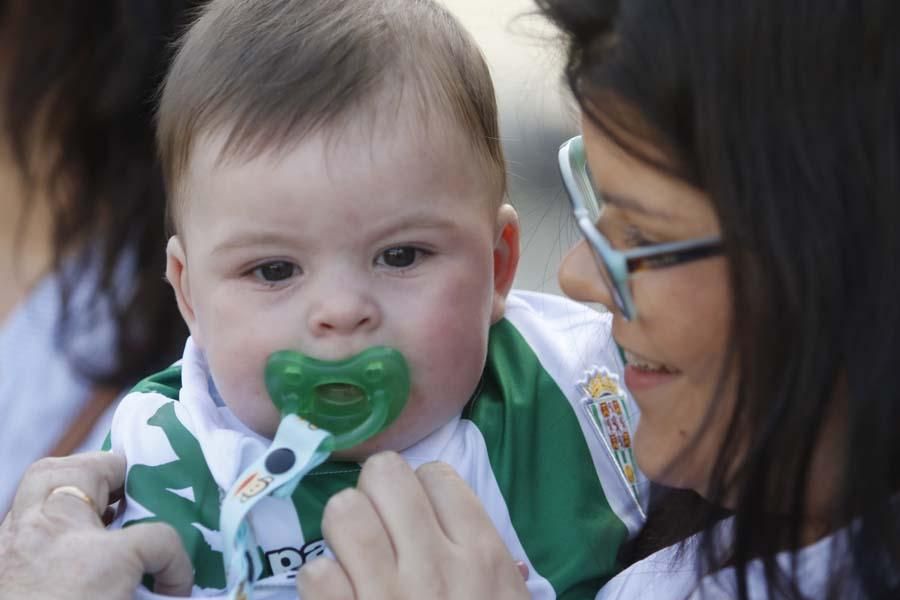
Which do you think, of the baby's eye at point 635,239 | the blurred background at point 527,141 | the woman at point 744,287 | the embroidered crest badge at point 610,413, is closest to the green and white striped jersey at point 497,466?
the embroidered crest badge at point 610,413

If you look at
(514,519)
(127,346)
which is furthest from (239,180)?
(127,346)

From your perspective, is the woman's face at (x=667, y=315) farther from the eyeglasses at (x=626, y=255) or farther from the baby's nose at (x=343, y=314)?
the baby's nose at (x=343, y=314)

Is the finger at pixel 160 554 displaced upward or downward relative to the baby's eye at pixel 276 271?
downward

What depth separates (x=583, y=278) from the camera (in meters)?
1.75

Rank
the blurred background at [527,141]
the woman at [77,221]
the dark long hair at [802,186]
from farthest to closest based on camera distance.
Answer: the blurred background at [527,141], the woman at [77,221], the dark long hair at [802,186]

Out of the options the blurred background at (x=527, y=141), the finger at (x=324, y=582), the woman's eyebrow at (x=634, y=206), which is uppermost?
the woman's eyebrow at (x=634, y=206)

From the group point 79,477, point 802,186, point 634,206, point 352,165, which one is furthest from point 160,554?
point 802,186

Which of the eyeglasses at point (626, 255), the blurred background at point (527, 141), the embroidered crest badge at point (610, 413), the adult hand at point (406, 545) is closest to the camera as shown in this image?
the eyeglasses at point (626, 255)

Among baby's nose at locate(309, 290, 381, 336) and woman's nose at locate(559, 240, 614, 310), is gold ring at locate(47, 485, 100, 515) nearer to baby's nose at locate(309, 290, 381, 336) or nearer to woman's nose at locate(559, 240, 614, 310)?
baby's nose at locate(309, 290, 381, 336)

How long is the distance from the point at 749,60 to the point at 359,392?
836mm

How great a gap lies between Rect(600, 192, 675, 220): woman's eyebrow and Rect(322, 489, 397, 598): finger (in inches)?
22.7

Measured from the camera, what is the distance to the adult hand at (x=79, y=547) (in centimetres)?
178

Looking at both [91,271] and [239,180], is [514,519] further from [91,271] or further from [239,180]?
[91,271]

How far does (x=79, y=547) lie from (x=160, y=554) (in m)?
0.12
